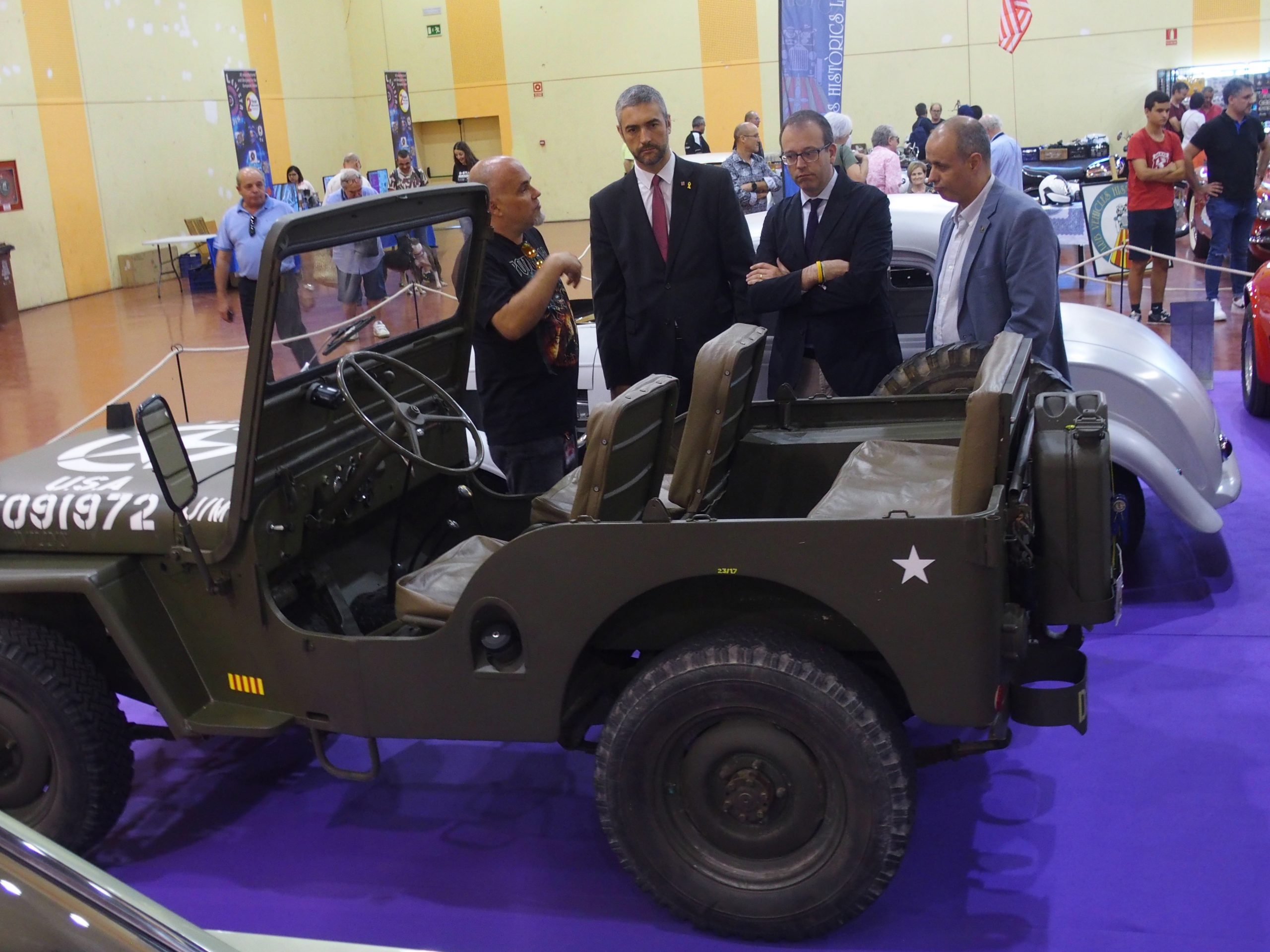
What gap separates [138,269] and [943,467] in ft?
60.5

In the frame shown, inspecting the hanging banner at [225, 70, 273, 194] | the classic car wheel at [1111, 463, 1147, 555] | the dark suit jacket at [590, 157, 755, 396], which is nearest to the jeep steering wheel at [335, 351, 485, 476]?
the dark suit jacket at [590, 157, 755, 396]

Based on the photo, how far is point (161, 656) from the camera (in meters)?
3.19

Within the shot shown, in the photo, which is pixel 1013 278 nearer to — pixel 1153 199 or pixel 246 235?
pixel 1153 199

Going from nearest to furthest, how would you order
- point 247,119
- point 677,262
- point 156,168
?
1. point 677,262
2. point 156,168
3. point 247,119

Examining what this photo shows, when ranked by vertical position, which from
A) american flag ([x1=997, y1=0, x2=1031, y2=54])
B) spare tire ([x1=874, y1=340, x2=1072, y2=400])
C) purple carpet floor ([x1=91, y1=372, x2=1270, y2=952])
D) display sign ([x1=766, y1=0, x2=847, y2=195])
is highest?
american flag ([x1=997, y1=0, x2=1031, y2=54])

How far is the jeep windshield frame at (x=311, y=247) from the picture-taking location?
2791mm

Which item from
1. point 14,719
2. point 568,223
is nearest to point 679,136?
point 568,223

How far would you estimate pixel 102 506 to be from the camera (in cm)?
323

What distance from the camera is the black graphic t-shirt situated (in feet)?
13.5

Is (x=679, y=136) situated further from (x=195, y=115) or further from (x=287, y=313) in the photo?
(x=287, y=313)

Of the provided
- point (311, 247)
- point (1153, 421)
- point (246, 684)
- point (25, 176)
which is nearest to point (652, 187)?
point (311, 247)

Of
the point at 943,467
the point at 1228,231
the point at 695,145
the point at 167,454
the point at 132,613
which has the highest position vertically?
the point at 695,145

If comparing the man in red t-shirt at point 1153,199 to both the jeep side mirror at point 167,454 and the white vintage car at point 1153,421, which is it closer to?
the white vintage car at point 1153,421

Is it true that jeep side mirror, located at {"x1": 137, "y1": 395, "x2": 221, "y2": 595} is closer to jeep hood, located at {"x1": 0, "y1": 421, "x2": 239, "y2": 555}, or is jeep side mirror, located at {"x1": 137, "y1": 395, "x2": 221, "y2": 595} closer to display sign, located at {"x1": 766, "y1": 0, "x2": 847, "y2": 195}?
jeep hood, located at {"x1": 0, "y1": 421, "x2": 239, "y2": 555}
